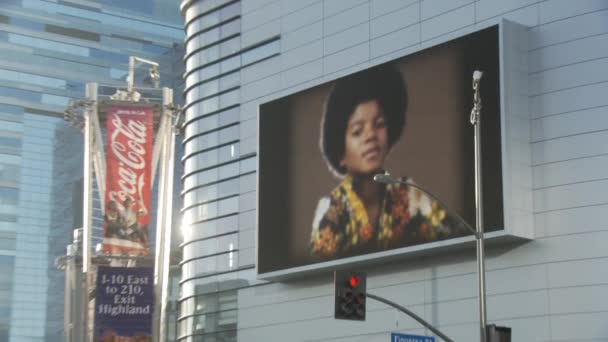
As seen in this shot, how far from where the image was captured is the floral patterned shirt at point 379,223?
50281mm

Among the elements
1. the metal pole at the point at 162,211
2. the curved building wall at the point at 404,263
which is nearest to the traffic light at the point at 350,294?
the curved building wall at the point at 404,263

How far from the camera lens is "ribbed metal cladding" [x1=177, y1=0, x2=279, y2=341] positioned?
66.1 m

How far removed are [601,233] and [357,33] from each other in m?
17.7

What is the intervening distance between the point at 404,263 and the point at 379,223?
203 cm

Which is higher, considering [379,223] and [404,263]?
[379,223]

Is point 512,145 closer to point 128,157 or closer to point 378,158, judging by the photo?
point 378,158

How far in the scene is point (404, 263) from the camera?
53.1 metres

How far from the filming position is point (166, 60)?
175 metres

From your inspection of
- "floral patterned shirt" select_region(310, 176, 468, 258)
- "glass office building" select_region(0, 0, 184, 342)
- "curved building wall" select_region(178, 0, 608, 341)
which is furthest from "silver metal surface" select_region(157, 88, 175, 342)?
"glass office building" select_region(0, 0, 184, 342)

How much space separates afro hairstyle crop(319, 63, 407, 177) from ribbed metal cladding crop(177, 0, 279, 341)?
9023 millimetres

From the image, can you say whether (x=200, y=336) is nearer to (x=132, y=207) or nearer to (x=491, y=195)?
→ (x=132, y=207)

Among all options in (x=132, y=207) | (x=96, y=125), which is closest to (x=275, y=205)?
(x=132, y=207)

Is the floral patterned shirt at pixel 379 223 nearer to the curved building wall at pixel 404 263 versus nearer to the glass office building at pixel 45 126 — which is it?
the curved building wall at pixel 404 263

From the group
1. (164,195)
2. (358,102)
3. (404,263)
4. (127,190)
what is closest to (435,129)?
(358,102)
